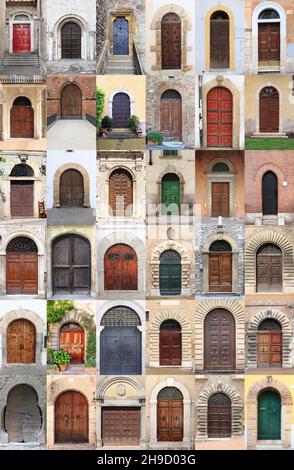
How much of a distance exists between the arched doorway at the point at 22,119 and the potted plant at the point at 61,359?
3816 mm

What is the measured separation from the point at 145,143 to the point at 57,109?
1.64 metres

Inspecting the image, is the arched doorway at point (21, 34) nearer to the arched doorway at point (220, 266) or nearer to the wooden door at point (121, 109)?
the wooden door at point (121, 109)

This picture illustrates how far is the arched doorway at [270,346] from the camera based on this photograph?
36.7 ft

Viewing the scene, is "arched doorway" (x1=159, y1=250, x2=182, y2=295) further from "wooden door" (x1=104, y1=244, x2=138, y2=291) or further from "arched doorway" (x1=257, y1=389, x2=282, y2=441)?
→ "arched doorway" (x1=257, y1=389, x2=282, y2=441)

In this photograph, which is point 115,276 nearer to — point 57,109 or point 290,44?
point 57,109

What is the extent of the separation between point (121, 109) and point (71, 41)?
1501 millimetres

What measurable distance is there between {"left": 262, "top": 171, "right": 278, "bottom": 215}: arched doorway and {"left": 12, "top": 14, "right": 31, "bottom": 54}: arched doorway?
4.76 m

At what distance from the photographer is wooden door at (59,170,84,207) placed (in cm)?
1120

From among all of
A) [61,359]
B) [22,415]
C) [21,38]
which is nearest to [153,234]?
[61,359]

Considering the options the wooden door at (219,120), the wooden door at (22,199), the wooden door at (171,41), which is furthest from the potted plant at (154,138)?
the wooden door at (22,199)

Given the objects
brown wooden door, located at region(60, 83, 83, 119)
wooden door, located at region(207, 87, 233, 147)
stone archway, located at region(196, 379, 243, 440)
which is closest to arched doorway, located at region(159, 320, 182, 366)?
stone archway, located at region(196, 379, 243, 440)

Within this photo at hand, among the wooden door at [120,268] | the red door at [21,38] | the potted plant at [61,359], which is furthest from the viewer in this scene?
the red door at [21,38]

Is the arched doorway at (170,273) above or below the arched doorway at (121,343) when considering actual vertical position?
above

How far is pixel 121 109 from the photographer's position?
11195 mm
